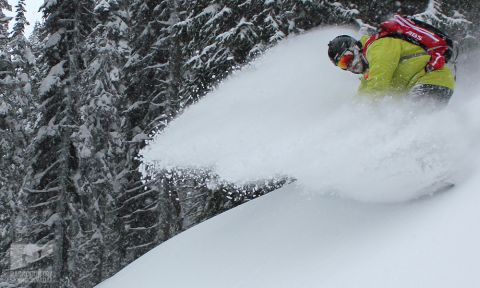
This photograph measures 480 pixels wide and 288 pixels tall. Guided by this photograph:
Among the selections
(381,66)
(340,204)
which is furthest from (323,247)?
(381,66)

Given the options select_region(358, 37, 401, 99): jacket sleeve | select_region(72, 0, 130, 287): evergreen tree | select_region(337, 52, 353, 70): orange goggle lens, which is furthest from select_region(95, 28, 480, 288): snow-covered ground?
select_region(72, 0, 130, 287): evergreen tree

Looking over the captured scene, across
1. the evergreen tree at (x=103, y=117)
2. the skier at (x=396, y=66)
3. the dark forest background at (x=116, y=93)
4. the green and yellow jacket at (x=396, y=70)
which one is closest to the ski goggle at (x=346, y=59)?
the skier at (x=396, y=66)

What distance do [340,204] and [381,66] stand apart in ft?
4.56

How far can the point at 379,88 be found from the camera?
4633mm

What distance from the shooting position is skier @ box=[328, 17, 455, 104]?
4688 millimetres

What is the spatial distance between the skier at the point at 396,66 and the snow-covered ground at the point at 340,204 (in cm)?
18

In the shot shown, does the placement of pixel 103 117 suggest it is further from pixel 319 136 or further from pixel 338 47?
pixel 338 47

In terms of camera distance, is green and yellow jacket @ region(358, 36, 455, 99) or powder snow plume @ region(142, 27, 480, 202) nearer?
powder snow plume @ region(142, 27, 480, 202)

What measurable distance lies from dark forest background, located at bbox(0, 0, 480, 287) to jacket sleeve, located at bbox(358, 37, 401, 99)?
5.87 m

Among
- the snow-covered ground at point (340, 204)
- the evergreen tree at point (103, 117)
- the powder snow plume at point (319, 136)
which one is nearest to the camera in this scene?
the snow-covered ground at point (340, 204)

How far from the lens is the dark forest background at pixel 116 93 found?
38.4 feet

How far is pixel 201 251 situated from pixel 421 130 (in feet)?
8.41

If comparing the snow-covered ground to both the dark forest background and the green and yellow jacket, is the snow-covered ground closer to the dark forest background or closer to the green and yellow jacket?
the green and yellow jacket

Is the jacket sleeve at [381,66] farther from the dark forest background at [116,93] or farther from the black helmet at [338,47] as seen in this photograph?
the dark forest background at [116,93]
